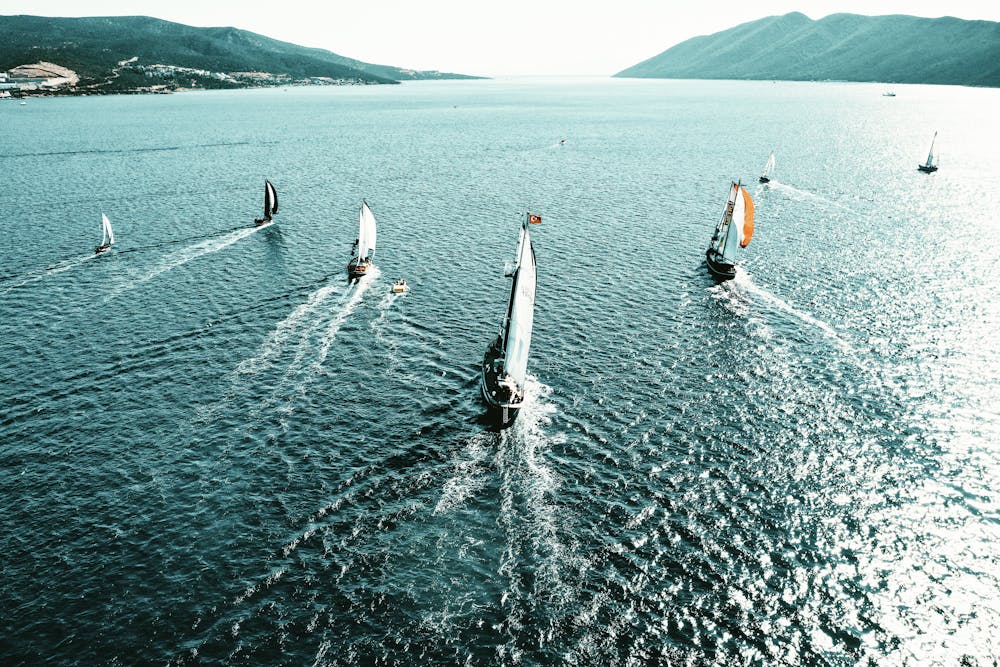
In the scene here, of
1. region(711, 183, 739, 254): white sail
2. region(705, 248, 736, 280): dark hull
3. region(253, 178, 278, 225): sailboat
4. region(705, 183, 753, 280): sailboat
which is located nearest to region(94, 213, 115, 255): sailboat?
region(253, 178, 278, 225): sailboat

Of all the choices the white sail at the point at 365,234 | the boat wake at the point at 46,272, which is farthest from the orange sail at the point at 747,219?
the boat wake at the point at 46,272

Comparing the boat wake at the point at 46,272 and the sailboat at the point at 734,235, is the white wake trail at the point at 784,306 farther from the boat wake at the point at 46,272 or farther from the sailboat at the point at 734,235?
the boat wake at the point at 46,272

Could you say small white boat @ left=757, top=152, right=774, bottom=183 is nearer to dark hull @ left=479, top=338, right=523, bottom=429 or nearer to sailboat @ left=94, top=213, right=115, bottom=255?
dark hull @ left=479, top=338, right=523, bottom=429

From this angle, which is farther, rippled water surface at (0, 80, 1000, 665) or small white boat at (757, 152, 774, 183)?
small white boat at (757, 152, 774, 183)

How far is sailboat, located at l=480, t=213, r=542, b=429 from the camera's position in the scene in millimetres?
53250

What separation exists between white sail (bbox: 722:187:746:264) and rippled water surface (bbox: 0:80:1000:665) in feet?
13.5

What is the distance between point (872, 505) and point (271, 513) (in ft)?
148

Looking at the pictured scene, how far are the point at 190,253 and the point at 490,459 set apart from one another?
2913 inches

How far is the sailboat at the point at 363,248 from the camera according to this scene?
3497 inches

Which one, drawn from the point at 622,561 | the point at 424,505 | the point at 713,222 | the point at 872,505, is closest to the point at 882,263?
the point at 713,222

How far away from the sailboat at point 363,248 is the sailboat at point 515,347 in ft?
128

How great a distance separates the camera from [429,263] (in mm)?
96562

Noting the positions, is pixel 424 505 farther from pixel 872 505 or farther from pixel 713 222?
pixel 713 222

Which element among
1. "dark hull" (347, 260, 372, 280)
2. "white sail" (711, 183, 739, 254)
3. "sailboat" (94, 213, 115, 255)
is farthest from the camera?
"sailboat" (94, 213, 115, 255)
